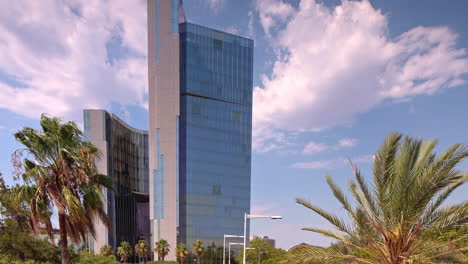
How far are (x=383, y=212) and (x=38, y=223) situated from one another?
983 centimetres

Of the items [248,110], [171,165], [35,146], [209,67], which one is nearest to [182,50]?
[209,67]

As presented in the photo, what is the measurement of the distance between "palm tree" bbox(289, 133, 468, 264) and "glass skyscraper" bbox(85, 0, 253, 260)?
60755 millimetres

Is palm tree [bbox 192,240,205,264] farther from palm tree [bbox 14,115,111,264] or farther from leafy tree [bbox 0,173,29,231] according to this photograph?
palm tree [bbox 14,115,111,264]

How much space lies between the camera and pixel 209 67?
73.7 metres

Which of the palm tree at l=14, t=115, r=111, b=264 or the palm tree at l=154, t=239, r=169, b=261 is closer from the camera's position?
the palm tree at l=14, t=115, r=111, b=264

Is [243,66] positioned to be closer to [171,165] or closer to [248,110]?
[248,110]

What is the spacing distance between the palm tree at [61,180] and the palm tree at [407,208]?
21.3 ft

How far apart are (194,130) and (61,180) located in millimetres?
60461

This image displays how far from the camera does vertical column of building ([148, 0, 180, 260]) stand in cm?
6750

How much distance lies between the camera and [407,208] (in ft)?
27.6

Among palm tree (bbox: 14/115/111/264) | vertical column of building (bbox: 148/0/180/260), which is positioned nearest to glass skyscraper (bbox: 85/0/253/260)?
vertical column of building (bbox: 148/0/180/260)

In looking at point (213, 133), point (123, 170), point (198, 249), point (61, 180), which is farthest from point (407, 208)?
point (123, 170)

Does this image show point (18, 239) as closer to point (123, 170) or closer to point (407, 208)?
point (407, 208)

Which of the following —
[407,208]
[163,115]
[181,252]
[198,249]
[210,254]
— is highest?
[163,115]
